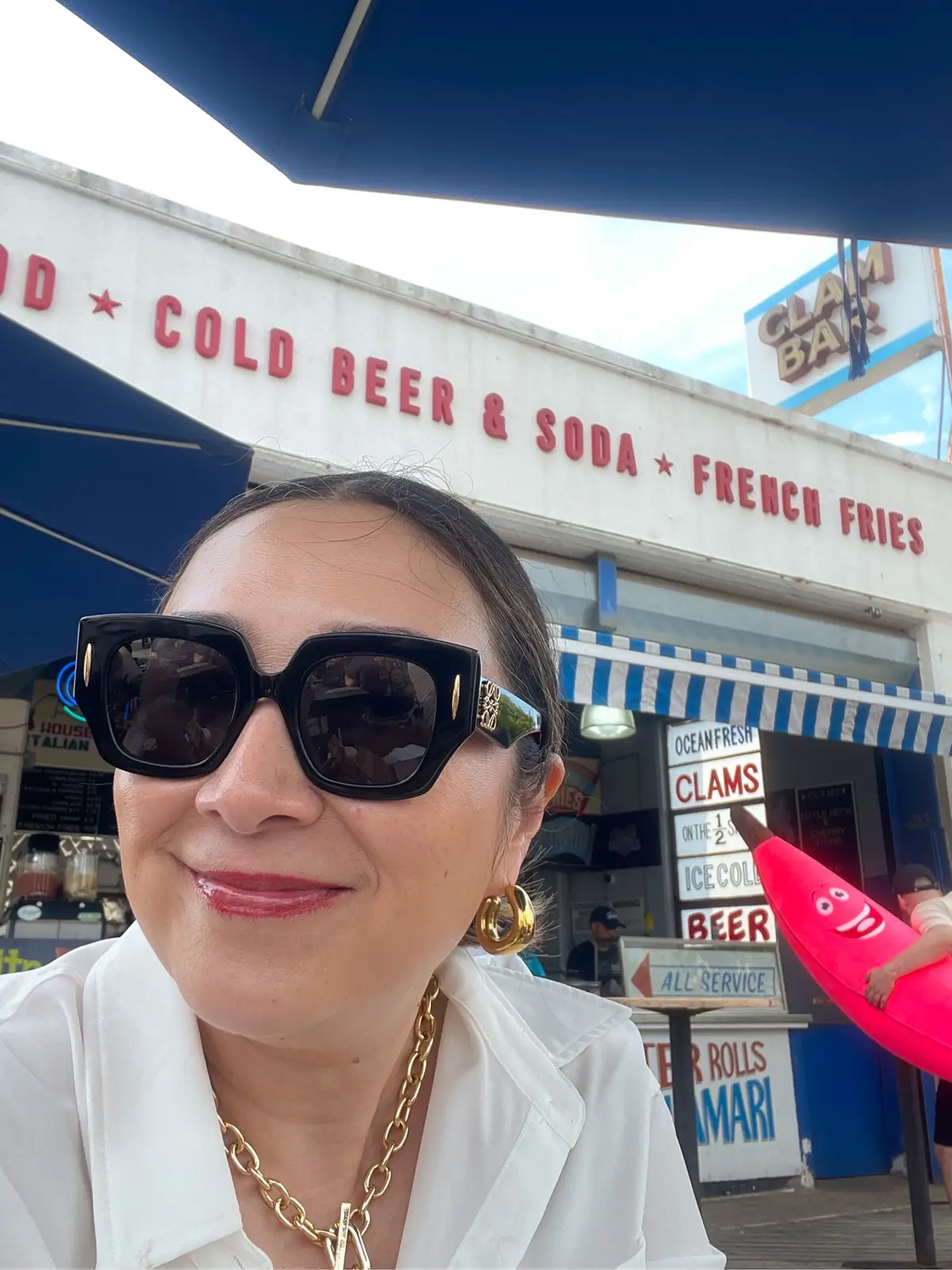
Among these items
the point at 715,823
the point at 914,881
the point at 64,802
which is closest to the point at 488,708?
the point at 914,881

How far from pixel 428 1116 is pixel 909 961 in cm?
315

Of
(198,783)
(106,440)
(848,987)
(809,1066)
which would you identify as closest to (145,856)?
(198,783)

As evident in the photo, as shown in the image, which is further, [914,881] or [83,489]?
[914,881]

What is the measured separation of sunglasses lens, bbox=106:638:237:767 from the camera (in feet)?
3.27

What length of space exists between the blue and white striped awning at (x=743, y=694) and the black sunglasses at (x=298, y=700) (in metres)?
2.62

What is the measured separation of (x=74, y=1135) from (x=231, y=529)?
0.68 meters

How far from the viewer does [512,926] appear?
1.37 m

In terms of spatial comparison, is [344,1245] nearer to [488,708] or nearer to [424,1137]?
[424,1137]

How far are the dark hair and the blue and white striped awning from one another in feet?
7.60

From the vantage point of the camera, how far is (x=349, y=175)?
207 centimetres

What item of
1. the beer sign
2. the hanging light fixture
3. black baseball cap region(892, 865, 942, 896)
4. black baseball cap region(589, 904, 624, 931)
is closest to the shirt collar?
black baseball cap region(892, 865, 942, 896)

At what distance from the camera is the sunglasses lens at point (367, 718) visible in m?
0.99

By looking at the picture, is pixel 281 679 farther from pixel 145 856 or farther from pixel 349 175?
pixel 349 175

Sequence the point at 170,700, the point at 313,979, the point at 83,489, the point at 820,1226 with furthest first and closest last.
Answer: the point at 820,1226
the point at 83,489
the point at 170,700
the point at 313,979
